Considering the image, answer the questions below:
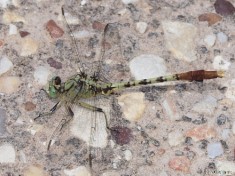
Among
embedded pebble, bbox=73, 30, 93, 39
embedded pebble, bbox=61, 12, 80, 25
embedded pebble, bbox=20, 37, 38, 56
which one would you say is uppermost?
embedded pebble, bbox=61, 12, 80, 25

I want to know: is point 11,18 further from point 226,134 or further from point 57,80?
point 226,134

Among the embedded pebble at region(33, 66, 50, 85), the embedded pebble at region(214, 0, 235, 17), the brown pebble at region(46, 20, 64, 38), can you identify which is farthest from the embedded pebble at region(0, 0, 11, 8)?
the embedded pebble at region(214, 0, 235, 17)

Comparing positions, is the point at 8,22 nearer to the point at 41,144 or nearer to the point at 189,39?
the point at 41,144

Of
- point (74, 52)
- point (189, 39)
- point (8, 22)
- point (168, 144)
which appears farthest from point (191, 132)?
point (8, 22)

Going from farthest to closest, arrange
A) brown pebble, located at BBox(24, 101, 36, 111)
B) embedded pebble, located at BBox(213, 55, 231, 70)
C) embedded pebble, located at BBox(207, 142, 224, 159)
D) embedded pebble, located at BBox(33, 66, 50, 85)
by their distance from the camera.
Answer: embedded pebble, located at BBox(213, 55, 231, 70)
embedded pebble, located at BBox(33, 66, 50, 85)
brown pebble, located at BBox(24, 101, 36, 111)
embedded pebble, located at BBox(207, 142, 224, 159)

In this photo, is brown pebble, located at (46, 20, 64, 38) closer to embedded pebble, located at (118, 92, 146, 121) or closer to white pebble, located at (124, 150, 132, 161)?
embedded pebble, located at (118, 92, 146, 121)

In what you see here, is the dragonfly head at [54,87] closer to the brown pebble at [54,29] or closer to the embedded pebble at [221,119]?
the brown pebble at [54,29]
